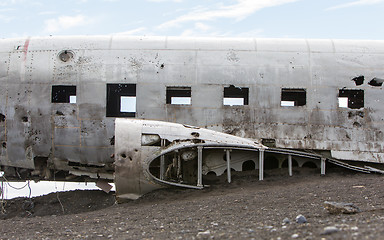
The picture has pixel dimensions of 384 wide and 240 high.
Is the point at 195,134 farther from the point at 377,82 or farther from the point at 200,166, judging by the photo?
the point at 377,82

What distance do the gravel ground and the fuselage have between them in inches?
54.2

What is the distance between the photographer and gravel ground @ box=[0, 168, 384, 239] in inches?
226

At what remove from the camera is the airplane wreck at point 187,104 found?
39.4ft

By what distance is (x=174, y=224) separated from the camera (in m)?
7.55

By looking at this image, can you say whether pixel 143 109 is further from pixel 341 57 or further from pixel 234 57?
pixel 341 57

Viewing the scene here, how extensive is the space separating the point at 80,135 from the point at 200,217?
18.1 feet

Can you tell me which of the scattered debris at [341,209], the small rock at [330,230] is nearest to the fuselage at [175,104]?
the scattered debris at [341,209]

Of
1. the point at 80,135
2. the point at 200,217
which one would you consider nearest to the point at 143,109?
the point at 80,135

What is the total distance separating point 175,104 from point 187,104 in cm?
36

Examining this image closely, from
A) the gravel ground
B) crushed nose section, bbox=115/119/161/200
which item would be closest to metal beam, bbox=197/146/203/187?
the gravel ground

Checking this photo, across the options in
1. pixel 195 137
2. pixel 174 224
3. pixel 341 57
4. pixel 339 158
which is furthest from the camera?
pixel 341 57

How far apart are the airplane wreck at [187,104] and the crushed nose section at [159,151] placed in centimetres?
66

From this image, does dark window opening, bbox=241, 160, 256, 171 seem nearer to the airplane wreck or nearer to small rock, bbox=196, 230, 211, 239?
the airplane wreck

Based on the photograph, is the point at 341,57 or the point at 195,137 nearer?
the point at 195,137
